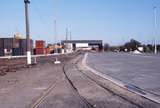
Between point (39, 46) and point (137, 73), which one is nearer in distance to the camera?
point (137, 73)

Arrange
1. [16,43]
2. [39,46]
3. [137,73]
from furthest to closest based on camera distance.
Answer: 1. [39,46]
2. [16,43]
3. [137,73]

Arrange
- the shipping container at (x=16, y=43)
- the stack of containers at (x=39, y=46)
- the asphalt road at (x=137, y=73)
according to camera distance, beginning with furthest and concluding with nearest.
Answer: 1. the stack of containers at (x=39, y=46)
2. the shipping container at (x=16, y=43)
3. the asphalt road at (x=137, y=73)

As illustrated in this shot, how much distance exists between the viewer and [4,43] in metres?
91.4

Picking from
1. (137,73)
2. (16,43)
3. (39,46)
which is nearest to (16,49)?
(16,43)

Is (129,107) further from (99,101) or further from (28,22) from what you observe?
(28,22)

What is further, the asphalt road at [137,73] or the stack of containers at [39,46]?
the stack of containers at [39,46]

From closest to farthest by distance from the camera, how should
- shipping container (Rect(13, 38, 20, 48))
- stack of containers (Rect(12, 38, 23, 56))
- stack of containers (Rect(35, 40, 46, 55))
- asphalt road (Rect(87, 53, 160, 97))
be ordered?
asphalt road (Rect(87, 53, 160, 97))
shipping container (Rect(13, 38, 20, 48))
stack of containers (Rect(12, 38, 23, 56))
stack of containers (Rect(35, 40, 46, 55))

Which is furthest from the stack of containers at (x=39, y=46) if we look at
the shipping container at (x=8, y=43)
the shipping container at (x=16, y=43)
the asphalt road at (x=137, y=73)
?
the asphalt road at (x=137, y=73)

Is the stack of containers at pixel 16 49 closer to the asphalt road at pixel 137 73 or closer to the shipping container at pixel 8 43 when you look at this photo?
the shipping container at pixel 8 43

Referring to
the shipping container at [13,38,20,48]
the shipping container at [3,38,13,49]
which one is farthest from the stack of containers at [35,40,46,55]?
the shipping container at [3,38,13,49]

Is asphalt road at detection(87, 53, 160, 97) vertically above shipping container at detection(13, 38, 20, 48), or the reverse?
shipping container at detection(13, 38, 20, 48)

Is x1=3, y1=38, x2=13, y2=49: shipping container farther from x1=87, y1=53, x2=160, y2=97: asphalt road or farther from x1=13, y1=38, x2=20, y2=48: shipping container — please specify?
x1=87, y1=53, x2=160, y2=97: asphalt road

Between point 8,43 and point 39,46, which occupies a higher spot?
point 8,43

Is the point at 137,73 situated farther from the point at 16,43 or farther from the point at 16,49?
the point at 16,43
